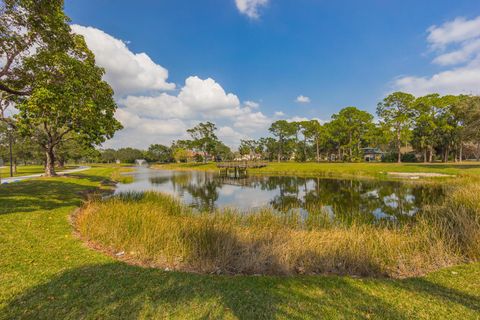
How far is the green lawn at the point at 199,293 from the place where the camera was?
336 centimetres

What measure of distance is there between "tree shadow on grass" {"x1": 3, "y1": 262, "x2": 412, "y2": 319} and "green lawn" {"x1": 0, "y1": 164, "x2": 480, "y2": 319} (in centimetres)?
1

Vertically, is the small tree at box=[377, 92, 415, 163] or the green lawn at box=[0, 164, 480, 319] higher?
the small tree at box=[377, 92, 415, 163]

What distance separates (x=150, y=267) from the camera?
16.6 feet

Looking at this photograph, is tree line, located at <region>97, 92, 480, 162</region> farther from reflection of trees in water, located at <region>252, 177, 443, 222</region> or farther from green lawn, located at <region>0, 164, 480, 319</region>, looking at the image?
green lawn, located at <region>0, 164, 480, 319</region>

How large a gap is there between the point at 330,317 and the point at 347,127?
62.2 meters

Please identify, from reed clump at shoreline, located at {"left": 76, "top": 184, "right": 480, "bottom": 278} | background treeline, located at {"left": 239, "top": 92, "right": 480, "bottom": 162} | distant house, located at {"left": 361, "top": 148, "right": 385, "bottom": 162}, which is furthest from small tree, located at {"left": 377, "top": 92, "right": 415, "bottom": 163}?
reed clump at shoreline, located at {"left": 76, "top": 184, "right": 480, "bottom": 278}

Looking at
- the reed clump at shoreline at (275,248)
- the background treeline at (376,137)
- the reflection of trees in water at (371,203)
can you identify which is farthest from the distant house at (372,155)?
the reed clump at shoreline at (275,248)

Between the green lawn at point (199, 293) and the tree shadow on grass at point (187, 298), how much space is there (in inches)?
0.6

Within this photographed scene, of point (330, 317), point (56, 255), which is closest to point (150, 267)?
point (56, 255)

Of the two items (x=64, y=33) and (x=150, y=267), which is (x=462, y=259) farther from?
(x=64, y=33)

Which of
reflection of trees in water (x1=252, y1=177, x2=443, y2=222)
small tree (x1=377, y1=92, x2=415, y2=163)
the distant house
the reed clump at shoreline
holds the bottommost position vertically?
reflection of trees in water (x1=252, y1=177, x2=443, y2=222)

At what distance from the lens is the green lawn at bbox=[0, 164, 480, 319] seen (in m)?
3.36

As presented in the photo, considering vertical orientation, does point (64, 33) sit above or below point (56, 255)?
above

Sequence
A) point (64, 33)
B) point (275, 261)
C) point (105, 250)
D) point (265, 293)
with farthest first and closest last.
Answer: point (64, 33) < point (105, 250) < point (275, 261) < point (265, 293)
